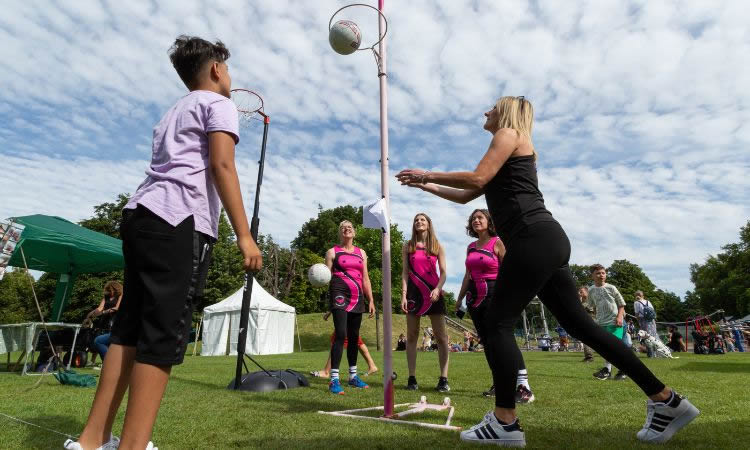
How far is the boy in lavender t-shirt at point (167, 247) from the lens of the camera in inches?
75.8

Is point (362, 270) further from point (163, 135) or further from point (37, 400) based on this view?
point (163, 135)

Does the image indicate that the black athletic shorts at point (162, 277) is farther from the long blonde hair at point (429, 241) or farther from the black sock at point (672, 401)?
the long blonde hair at point (429, 241)

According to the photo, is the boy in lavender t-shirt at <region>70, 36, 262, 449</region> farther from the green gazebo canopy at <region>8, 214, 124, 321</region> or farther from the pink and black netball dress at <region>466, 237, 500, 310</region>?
the green gazebo canopy at <region>8, 214, 124, 321</region>

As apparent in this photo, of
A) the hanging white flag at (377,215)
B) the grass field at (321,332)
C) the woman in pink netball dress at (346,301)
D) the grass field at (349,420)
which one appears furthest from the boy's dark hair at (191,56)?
the grass field at (321,332)

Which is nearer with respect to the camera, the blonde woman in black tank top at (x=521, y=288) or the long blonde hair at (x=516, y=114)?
the blonde woman in black tank top at (x=521, y=288)

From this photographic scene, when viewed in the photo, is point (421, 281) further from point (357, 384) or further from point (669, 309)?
point (669, 309)

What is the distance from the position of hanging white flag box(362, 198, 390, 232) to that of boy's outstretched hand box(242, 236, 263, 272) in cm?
183

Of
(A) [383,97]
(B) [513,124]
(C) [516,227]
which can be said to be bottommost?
(C) [516,227]

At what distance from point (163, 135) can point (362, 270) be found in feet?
14.3

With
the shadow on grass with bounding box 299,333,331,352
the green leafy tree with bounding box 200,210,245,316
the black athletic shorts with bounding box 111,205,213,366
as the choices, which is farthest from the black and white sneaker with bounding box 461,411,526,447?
the green leafy tree with bounding box 200,210,245,316

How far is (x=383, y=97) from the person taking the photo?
4367 mm

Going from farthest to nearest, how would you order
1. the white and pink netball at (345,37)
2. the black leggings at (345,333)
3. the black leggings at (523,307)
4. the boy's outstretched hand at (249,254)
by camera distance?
the black leggings at (345,333), the white and pink netball at (345,37), the black leggings at (523,307), the boy's outstretched hand at (249,254)

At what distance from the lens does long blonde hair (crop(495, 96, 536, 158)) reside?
3.29m

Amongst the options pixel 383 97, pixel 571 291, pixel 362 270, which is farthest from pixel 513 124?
pixel 362 270
